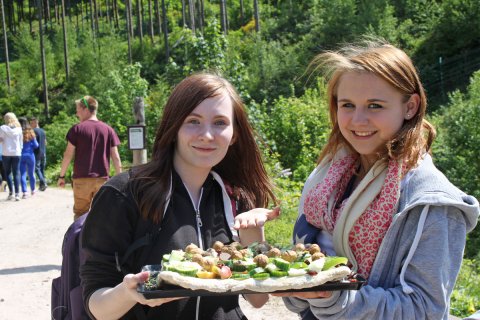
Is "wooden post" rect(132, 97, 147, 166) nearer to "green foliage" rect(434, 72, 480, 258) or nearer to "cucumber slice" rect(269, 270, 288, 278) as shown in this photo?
"cucumber slice" rect(269, 270, 288, 278)

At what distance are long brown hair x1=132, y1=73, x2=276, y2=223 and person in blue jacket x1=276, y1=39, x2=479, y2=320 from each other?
16.2 inches

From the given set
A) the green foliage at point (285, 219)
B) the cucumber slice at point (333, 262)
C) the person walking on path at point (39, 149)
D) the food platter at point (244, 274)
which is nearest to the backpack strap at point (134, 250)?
the food platter at point (244, 274)

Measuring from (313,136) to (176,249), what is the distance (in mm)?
15439

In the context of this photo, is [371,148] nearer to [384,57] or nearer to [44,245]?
[384,57]

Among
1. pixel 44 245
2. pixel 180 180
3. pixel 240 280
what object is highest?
pixel 180 180

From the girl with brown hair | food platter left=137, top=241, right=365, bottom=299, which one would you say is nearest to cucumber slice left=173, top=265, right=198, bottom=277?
food platter left=137, top=241, right=365, bottom=299

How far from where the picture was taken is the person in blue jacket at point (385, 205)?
2.23 m

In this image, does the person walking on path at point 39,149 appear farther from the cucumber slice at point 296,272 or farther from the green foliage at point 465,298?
the cucumber slice at point 296,272

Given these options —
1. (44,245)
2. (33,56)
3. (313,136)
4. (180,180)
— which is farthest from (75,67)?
(180,180)

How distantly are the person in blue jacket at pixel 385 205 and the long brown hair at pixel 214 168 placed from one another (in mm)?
411

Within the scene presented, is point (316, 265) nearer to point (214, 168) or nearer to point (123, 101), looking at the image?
point (214, 168)

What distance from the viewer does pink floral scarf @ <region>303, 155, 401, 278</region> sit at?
2.33 metres

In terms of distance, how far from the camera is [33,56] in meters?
47.0

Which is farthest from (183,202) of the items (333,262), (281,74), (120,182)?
Answer: (281,74)
